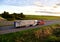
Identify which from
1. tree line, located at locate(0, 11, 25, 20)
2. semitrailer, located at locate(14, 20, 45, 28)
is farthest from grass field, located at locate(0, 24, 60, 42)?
tree line, located at locate(0, 11, 25, 20)

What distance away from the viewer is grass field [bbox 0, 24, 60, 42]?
2105 mm

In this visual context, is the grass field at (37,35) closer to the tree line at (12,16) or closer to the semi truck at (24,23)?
the semi truck at (24,23)

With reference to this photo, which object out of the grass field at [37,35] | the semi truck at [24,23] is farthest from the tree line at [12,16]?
the grass field at [37,35]

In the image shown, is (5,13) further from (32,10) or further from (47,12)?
(47,12)

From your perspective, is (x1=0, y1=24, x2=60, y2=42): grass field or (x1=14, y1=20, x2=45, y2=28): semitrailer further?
(x1=14, y1=20, x2=45, y2=28): semitrailer

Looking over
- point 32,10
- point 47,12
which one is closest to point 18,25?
point 32,10

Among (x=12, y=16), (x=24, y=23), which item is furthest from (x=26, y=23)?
(x=12, y=16)

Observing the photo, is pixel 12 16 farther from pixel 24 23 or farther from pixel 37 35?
pixel 37 35

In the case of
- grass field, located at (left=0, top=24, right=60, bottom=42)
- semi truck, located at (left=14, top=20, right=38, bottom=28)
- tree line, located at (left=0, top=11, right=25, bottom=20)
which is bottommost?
grass field, located at (left=0, top=24, right=60, bottom=42)

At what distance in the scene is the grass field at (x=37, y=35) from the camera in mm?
2105

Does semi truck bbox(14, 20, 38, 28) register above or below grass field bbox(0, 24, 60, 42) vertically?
above

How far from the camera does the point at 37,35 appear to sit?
7.39 ft

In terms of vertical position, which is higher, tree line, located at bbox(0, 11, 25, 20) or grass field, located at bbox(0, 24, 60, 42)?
tree line, located at bbox(0, 11, 25, 20)

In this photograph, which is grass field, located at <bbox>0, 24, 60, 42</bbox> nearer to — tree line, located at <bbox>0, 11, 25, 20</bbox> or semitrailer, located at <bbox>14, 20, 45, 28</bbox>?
semitrailer, located at <bbox>14, 20, 45, 28</bbox>
